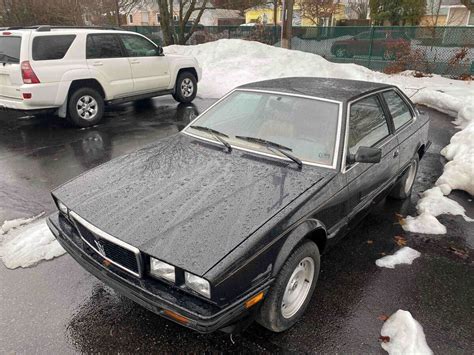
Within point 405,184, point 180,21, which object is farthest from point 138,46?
point 180,21

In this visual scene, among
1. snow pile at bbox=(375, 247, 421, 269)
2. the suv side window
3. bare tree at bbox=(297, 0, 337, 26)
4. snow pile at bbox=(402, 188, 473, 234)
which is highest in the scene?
bare tree at bbox=(297, 0, 337, 26)

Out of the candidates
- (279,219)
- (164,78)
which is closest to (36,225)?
(279,219)

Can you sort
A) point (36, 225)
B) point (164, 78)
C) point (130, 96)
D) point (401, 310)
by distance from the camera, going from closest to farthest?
point (401, 310) < point (36, 225) < point (130, 96) < point (164, 78)

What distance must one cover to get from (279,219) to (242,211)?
26cm

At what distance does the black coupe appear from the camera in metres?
2.14

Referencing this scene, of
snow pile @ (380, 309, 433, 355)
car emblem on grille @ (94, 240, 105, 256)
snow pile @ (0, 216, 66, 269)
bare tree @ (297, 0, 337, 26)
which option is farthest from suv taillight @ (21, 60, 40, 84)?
bare tree @ (297, 0, 337, 26)

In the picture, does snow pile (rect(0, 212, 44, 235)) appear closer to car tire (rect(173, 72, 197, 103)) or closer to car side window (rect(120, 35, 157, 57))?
car side window (rect(120, 35, 157, 57))

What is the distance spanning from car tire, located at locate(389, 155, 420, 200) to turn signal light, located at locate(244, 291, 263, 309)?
9.35 ft

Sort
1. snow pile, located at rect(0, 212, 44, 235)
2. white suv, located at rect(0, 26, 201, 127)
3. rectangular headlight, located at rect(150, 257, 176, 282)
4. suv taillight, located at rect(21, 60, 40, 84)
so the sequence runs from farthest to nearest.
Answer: white suv, located at rect(0, 26, 201, 127) → suv taillight, located at rect(21, 60, 40, 84) → snow pile, located at rect(0, 212, 44, 235) → rectangular headlight, located at rect(150, 257, 176, 282)

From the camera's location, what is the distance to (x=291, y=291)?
269 centimetres

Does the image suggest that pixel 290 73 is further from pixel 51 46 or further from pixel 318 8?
pixel 318 8

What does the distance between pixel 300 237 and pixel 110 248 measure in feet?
4.11

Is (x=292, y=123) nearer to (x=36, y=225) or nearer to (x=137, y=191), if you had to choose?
(x=137, y=191)

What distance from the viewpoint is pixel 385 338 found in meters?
2.60
